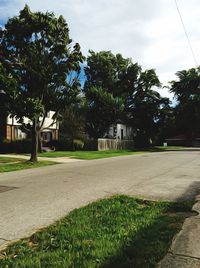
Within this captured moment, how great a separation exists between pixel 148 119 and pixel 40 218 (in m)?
57.7

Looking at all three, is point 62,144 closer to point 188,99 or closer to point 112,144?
point 112,144

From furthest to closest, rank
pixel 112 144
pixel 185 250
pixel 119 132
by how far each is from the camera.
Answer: pixel 119 132, pixel 112 144, pixel 185 250

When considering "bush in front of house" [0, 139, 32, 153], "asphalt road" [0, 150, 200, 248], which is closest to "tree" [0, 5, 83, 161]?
"asphalt road" [0, 150, 200, 248]

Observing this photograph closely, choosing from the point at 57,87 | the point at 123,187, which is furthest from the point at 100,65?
the point at 123,187

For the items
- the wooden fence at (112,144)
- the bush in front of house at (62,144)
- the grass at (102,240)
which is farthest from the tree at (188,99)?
the grass at (102,240)

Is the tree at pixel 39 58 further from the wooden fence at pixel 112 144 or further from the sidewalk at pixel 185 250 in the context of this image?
the wooden fence at pixel 112 144

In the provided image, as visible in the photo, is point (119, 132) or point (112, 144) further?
point (119, 132)

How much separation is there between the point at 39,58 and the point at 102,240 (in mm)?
18121

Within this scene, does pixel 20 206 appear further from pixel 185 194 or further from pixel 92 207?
pixel 185 194

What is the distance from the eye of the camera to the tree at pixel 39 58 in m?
Answer: 21.5

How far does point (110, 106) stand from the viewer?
5247 centimetres

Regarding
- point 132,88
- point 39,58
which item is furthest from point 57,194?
point 132,88

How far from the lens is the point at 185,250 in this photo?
4.61 meters

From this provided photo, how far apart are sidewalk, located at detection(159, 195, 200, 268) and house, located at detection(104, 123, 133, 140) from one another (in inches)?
1984
